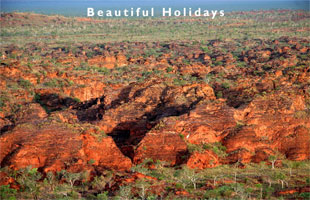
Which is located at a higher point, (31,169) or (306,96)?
(306,96)

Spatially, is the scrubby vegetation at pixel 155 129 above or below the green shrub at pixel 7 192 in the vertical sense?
above

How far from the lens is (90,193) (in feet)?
73.5

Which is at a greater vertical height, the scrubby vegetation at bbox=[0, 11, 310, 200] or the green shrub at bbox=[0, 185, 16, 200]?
the scrubby vegetation at bbox=[0, 11, 310, 200]

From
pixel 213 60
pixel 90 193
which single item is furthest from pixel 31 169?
pixel 213 60

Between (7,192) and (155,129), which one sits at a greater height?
(155,129)

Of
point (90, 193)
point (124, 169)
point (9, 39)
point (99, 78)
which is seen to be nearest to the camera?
point (90, 193)

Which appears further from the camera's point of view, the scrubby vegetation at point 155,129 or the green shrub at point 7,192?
the scrubby vegetation at point 155,129

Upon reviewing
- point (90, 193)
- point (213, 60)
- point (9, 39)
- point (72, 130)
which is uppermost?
point (9, 39)

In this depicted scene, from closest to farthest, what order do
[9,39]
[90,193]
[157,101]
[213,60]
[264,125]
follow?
[90,193] → [264,125] → [157,101] → [213,60] → [9,39]

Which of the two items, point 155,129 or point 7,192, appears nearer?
point 7,192

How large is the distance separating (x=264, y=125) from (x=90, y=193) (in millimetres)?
12251

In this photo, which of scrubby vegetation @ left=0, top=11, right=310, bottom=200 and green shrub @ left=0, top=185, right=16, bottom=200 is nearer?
green shrub @ left=0, top=185, right=16, bottom=200

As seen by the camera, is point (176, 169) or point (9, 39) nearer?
point (176, 169)

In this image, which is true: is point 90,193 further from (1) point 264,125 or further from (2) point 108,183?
(1) point 264,125
